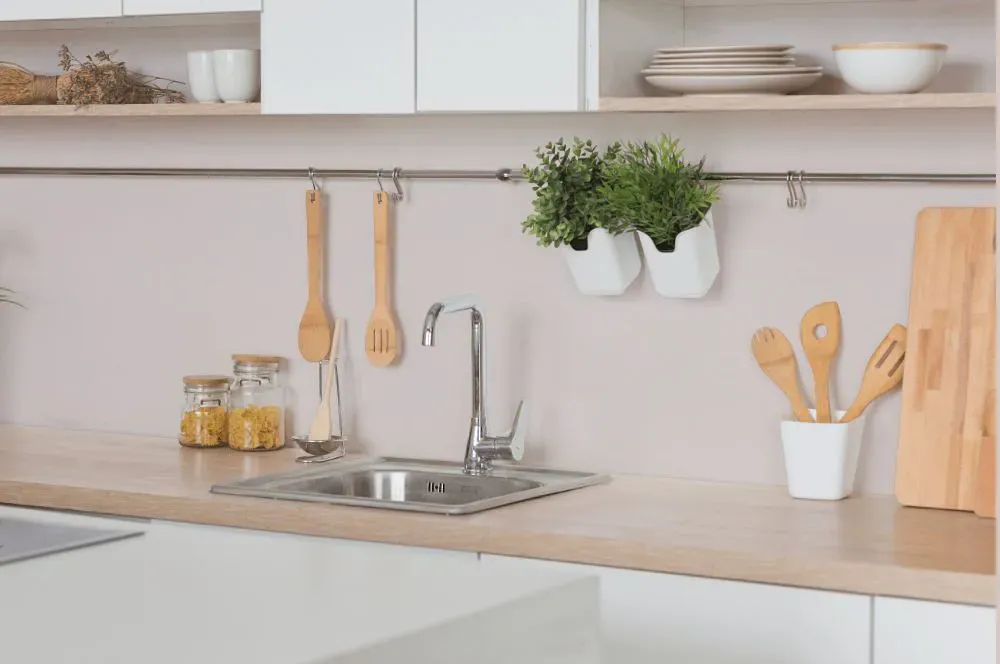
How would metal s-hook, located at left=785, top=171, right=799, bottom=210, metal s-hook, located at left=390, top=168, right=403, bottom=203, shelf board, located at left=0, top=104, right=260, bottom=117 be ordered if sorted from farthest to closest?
metal s-hook, located at left=390, top=168, right=403, bottom=203 < shelf board, located at left=0, top=104, right=260, bottom=117 < metal s-hook, located at left=785, top=171, right=799, bottom=210

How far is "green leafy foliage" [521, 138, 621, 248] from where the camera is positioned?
2.91m

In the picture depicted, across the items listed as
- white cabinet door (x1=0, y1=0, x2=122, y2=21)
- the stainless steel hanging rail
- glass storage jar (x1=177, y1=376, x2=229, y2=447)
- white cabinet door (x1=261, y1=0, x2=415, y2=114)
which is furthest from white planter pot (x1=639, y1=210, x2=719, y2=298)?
white cabinet door (x1=0, y1=0, x2=122, y2=21)

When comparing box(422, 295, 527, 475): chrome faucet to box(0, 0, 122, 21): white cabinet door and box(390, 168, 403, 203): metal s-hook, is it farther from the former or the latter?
box(0, 0, 122, 21): white cabinet door

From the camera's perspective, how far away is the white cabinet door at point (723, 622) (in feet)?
7.34

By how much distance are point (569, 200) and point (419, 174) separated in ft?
1.44

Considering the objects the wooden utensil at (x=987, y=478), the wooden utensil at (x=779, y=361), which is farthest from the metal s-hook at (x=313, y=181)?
the wooden utensil at (x=987, y=478)

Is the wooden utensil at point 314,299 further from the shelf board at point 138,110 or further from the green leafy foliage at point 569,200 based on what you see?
→ the green leafy foliage at point 569,200

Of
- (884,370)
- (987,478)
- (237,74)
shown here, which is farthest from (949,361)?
(237,74)

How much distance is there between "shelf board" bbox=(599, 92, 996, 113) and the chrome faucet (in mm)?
540

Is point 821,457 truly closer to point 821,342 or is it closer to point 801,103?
point 821,342

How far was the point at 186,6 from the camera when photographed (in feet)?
10.1

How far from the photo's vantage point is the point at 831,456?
2.73 metres

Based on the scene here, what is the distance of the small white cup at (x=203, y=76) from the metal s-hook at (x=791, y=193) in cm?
122

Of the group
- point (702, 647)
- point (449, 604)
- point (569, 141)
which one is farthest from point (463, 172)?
point (449, 604)
